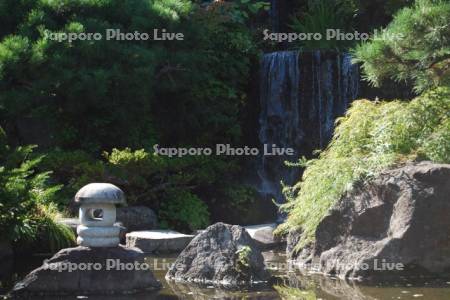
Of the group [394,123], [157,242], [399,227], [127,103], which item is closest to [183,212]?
[157,242]

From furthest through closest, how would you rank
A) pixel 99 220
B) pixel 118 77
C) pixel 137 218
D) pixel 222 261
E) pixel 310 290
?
pixel 118 77, pixel 137 218, pixel 222 261, pixel 99 220, pixel 310 290

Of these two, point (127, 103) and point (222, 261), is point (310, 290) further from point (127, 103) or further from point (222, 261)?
point (127, 103)

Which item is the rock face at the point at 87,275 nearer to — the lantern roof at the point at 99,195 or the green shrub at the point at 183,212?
the lantern roof at the point at 99,195

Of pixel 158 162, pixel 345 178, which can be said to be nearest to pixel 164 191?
pixel 158 162

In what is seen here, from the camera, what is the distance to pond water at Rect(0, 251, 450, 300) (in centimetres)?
724

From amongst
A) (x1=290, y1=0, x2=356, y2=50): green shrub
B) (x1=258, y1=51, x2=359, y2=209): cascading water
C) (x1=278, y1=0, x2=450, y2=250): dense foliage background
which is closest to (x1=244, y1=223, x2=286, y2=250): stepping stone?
(x1=278, y1=0, x2=450, y2=250): dense foliage background

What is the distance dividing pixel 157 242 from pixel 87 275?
109 inches

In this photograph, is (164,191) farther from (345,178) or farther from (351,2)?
(351,2)

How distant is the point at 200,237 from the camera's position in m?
8.10

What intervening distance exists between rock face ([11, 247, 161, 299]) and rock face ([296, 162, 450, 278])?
6.92 ft

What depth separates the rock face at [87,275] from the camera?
24.1 ft

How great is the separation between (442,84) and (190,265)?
11.1 feet

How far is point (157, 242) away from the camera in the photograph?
1014 cm

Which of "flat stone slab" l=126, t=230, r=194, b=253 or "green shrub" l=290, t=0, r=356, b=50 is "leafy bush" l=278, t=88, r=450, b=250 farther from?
"green shrub" l=290, t=0, r=356, b=50
